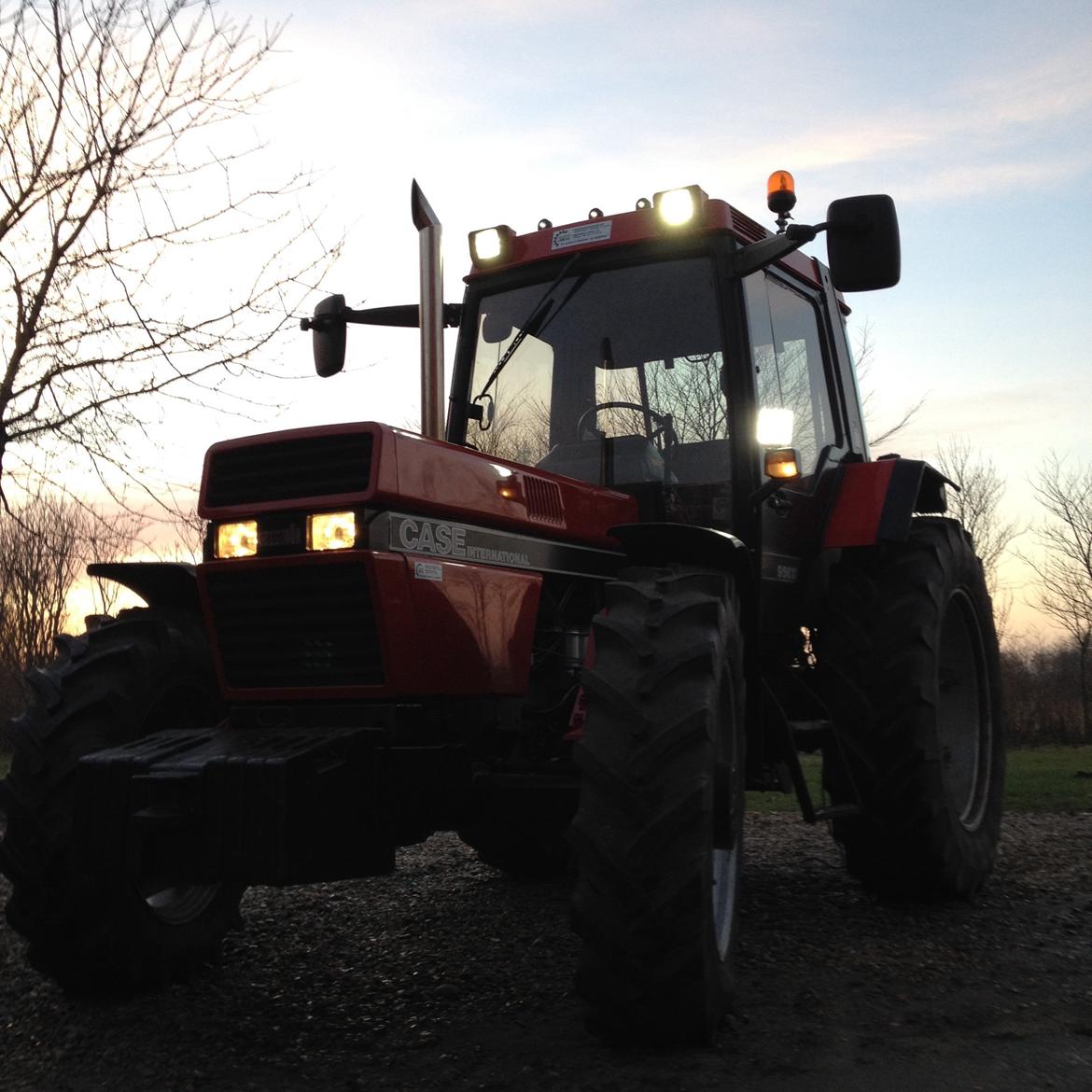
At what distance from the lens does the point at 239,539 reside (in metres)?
4.07

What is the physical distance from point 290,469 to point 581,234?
5.83 ft

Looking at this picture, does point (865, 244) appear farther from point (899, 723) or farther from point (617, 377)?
point (899, 723)

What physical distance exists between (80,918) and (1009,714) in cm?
2179

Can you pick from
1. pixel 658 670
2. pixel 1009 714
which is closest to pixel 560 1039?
pixel 658 670

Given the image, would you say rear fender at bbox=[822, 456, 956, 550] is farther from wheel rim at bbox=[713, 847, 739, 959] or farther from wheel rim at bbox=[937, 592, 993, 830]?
wheel rim at bbox=[713, 847, 739, 959]

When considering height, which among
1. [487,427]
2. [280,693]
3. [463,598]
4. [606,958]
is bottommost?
[606,958]

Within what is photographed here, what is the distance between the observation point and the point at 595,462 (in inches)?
195

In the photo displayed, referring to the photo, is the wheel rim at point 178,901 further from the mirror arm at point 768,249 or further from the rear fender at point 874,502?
the mirror arm at point 768,249

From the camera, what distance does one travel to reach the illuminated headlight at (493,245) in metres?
5.25

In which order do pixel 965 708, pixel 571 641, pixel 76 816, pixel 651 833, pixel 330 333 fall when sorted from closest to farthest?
1. pixel 651 833
2. pixel 76 816
3. pixel 571 641
4. pixel 330 333
5. pixel 965 708

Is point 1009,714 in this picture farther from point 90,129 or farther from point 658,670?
point 658,670

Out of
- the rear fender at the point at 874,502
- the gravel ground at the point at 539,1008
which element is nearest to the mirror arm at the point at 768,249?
the rear fender at the point at 874,502

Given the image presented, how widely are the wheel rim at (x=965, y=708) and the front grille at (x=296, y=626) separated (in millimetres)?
3177

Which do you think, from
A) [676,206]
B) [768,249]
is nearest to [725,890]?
[768,249]
